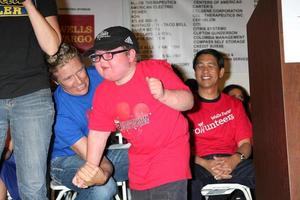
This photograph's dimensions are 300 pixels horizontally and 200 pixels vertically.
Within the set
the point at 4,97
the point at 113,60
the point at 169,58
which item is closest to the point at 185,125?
the point at 113,60

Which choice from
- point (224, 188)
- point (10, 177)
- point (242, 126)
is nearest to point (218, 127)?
point (242, 126)

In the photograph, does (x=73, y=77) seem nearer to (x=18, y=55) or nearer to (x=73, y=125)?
(x=73, y=125)

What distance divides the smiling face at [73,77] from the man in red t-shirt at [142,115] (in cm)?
28

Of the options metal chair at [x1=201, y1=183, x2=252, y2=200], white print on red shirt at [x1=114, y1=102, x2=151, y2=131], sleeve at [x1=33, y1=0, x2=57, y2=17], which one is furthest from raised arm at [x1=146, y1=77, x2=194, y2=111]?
metal chair at [x1=201, y1=183, x2=252, y2=200]

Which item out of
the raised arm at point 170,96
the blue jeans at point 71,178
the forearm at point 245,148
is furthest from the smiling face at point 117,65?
the forearm at point 245,148

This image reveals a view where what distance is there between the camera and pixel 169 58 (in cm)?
271

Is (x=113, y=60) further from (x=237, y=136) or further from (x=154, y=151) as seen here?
(x=237, y=136)

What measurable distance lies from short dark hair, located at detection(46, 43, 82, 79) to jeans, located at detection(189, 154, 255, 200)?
0.77m

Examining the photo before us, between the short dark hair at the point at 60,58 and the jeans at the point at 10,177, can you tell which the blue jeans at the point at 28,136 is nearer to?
the short dark hair at the point at 60,58

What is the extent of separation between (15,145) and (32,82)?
22cm

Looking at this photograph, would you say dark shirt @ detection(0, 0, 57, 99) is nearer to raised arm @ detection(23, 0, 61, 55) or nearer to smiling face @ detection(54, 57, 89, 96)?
raised arm @ detection(23, 0, 61, 55)

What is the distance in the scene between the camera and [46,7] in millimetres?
1272

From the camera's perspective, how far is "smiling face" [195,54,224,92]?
2020mm

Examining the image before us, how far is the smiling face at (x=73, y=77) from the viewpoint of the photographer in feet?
4.83
